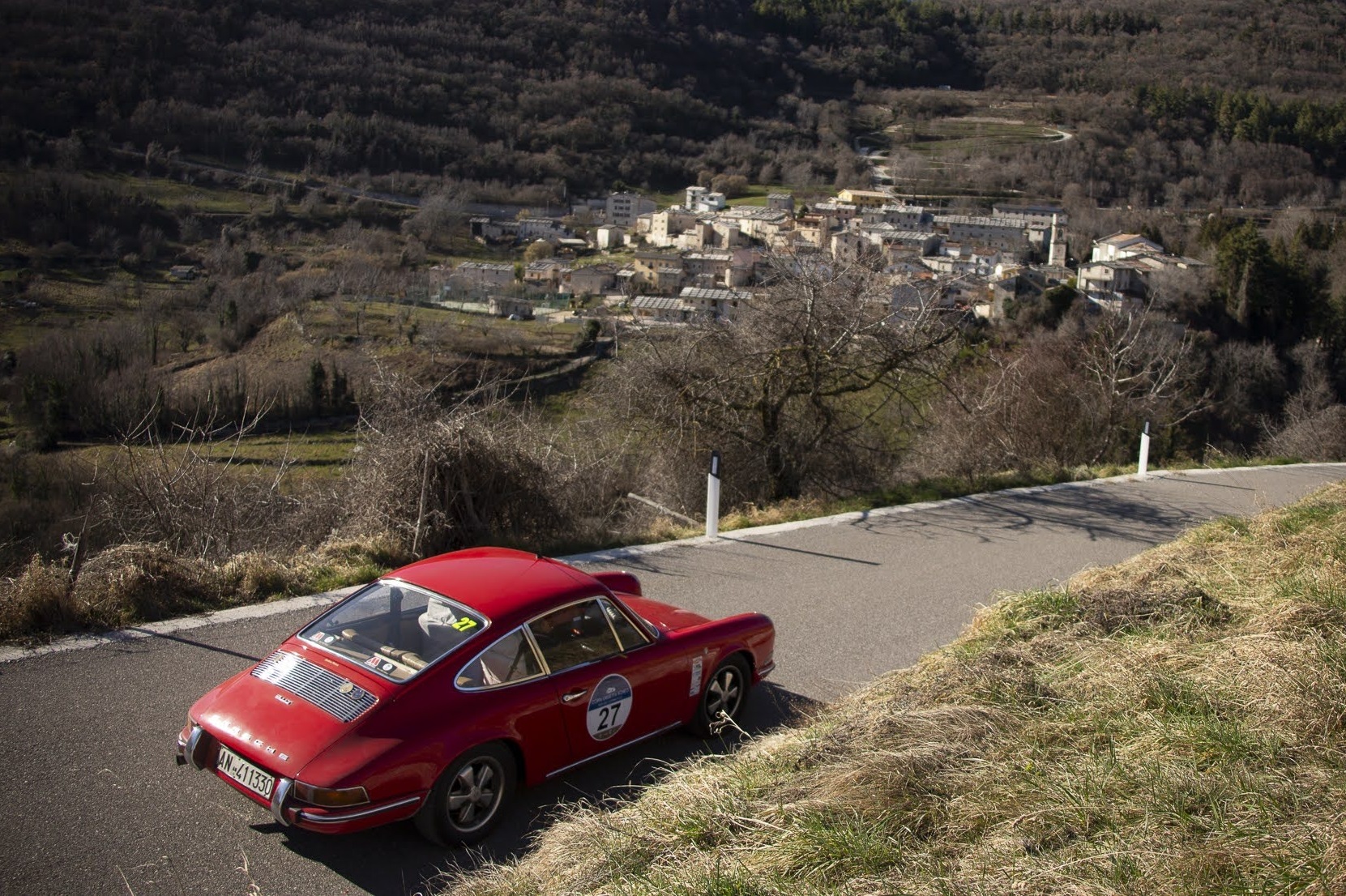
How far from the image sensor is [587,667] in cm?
484

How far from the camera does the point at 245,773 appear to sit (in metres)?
4.09

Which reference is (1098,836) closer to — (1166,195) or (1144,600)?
(1144,600)

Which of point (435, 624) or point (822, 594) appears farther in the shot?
point (822, 594)

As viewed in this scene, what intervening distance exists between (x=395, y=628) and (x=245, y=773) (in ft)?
2.83

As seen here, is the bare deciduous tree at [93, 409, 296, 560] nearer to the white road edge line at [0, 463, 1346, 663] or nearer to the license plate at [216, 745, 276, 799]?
the white road edge line at [0, 463, 1346, 663]

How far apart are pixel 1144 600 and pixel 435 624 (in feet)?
14.3

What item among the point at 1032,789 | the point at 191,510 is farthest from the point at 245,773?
the point at 191,510

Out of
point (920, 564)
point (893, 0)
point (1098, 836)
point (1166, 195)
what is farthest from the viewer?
point (893, 0)

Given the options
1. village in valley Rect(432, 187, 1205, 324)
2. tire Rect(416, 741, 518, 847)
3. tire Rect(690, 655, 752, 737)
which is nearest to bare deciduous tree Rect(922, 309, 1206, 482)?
tire Rect(690, 655, 752, 737)

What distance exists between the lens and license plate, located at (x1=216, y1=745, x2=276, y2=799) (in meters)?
3.98

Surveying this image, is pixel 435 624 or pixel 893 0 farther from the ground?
pixel 893 0

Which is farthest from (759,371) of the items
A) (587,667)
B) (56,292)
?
(56,292)

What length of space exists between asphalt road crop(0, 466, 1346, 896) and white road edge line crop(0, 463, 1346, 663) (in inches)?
2.9

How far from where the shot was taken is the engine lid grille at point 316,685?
13.8 feet
